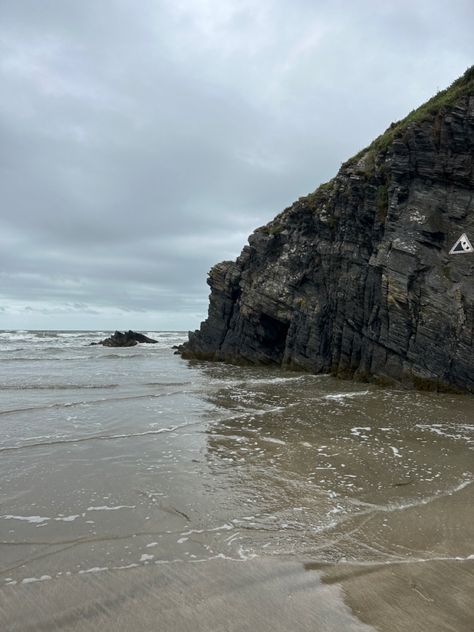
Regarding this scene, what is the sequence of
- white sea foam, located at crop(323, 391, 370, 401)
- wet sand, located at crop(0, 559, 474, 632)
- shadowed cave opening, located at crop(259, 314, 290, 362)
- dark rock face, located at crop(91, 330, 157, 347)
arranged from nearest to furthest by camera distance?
wet sand, located at crop(0, 559, 474, 632)
white sea foam, located at crop(323, 391, 370, 401)
shadowed cave opening, located at crop(259, 314, 290, 362)
dark rock face, located at crop(91, 330, 157, 347)

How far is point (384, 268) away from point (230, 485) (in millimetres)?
17211

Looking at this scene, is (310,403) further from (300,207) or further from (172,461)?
(300,207)

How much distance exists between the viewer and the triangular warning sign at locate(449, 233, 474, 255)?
19141 mm

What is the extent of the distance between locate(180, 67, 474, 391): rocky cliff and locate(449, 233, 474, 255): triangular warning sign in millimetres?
187

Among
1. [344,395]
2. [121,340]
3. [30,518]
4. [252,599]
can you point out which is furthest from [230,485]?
[121,340]

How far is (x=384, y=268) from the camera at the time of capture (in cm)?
2216

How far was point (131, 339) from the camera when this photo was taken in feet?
228

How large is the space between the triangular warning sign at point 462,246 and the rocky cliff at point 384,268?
187mm

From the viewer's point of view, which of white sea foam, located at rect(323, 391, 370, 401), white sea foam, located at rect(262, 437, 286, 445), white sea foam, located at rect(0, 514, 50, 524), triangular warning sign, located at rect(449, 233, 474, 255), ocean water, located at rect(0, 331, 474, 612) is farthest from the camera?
triangular warning sign, located at rect(449, 233, 474, 255)

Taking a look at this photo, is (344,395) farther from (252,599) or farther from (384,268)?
(252,599)

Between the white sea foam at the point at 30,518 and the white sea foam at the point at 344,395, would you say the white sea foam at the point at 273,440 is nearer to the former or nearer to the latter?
the white sea foam at the point at 30,518

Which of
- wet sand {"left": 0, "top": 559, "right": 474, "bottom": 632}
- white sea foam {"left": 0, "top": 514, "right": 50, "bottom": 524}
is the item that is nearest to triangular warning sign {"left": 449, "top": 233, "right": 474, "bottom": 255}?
wet sand {"left": 0, "top": 559, "right": 474, "bottom": 632}

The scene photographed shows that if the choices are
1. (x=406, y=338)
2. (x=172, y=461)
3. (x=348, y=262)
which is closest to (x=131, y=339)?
(x=348, y=262)

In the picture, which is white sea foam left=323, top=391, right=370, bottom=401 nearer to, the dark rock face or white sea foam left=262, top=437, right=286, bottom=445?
white sea foam left=262, top=437, right=286, bottom=445
